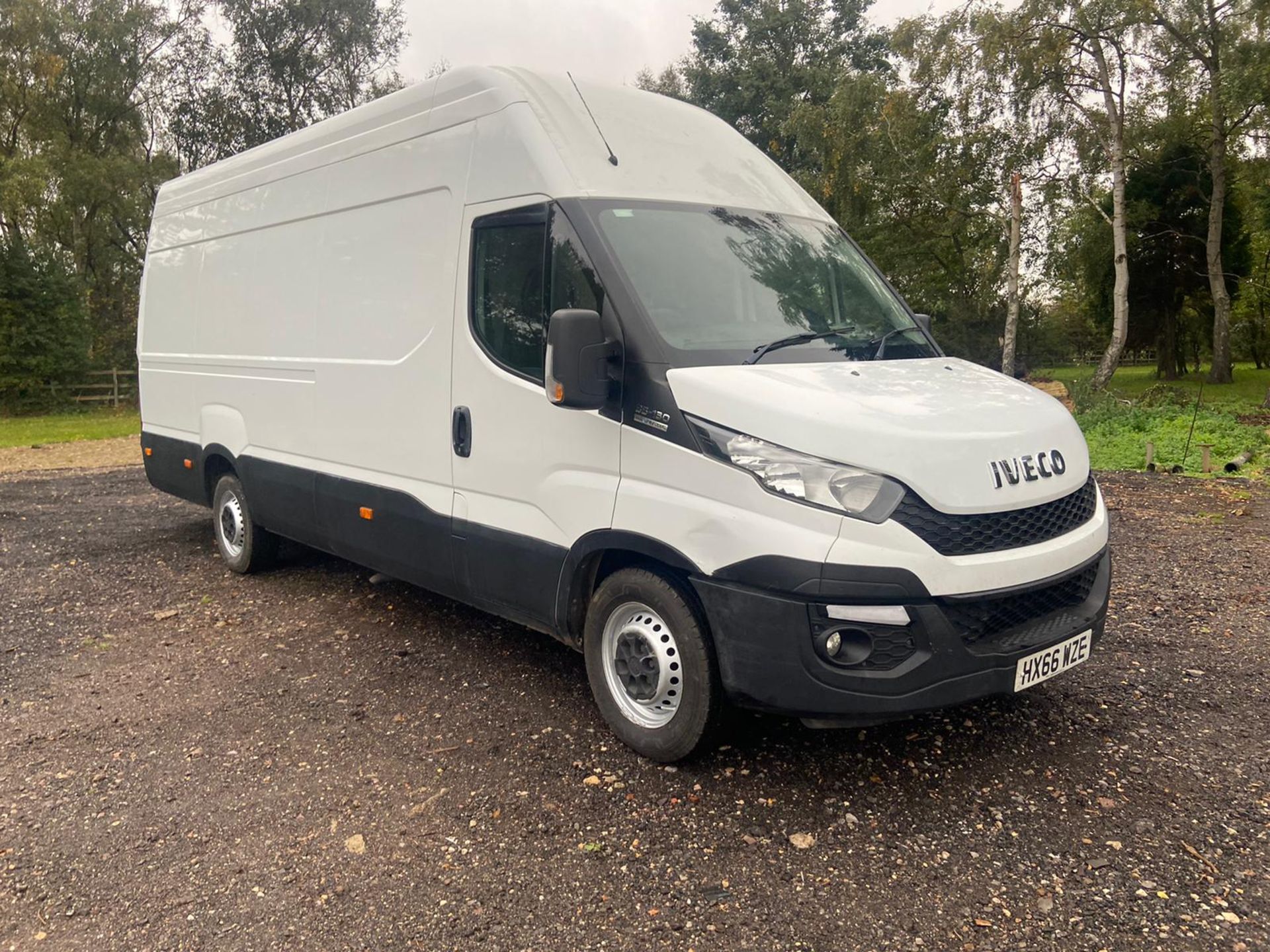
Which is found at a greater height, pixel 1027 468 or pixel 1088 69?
pixel 1088 69

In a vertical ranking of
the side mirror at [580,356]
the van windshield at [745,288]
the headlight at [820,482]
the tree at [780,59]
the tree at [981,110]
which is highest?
the tree at [780,59]

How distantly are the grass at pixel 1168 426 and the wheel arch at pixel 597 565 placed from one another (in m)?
9.43

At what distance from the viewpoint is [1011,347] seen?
2380cm

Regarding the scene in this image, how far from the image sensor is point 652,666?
12.1 ft

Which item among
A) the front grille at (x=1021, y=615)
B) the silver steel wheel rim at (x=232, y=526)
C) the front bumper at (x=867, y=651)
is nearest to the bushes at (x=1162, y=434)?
the front grille at (x=1021, y=615)

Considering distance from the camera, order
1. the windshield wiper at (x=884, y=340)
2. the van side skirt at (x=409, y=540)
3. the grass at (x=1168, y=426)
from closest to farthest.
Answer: the windshield wiper at (x=884, y=340) < the van side skirt at (x=409, y=540) < the grass at (x=1168, y=426)

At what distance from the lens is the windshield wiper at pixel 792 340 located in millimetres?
3643

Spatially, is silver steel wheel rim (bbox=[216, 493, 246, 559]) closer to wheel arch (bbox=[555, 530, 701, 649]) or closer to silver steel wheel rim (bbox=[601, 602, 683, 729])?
wheel arch (bbox=[555, 530, 701, 649])

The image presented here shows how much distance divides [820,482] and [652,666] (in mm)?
1081

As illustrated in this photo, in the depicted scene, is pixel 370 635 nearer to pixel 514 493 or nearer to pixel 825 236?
pixel 514 493

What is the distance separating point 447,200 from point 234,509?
11.5 feet

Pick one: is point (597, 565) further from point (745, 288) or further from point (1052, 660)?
point (1052, 660)

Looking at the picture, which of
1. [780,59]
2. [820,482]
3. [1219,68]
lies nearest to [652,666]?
[820,482]

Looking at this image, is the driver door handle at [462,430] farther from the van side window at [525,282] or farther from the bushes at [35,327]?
the bushes at [35,327]
